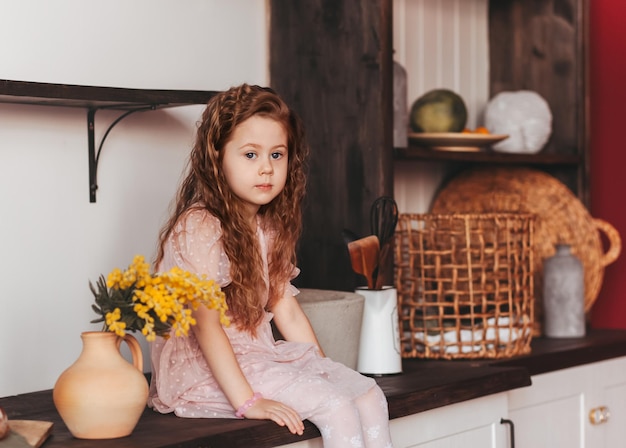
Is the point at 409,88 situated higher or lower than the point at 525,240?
higher

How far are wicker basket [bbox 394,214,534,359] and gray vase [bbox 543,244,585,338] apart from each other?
24cm

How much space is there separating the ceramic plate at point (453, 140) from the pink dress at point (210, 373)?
0.91 meters

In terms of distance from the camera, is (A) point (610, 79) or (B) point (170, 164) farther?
(A) point (610, 79)

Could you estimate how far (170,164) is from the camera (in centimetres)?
232

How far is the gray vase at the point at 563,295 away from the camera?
2723 mm

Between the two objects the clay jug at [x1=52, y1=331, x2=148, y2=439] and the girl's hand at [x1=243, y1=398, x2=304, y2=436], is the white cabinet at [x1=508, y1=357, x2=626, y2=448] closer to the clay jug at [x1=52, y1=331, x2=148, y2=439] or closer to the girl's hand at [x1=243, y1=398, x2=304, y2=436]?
the girl's hand at [x1=243, y1=398, x2=304, y2=436]

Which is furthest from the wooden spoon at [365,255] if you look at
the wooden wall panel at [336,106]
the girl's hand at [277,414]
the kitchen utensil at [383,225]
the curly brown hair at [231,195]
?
the girl's hand at [277,414]

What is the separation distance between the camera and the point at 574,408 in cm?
252

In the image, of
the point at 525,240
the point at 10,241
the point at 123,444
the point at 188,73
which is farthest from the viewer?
the point at 525,240

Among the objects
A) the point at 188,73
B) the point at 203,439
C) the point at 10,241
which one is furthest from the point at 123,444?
the point at 188,73

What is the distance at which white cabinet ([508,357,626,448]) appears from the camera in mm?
2365

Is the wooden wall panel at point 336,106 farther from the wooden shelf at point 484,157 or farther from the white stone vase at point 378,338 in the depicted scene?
the white stone vase at point 378,338

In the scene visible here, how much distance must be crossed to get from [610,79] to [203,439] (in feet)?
6.42

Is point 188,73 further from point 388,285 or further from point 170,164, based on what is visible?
point 388,285
